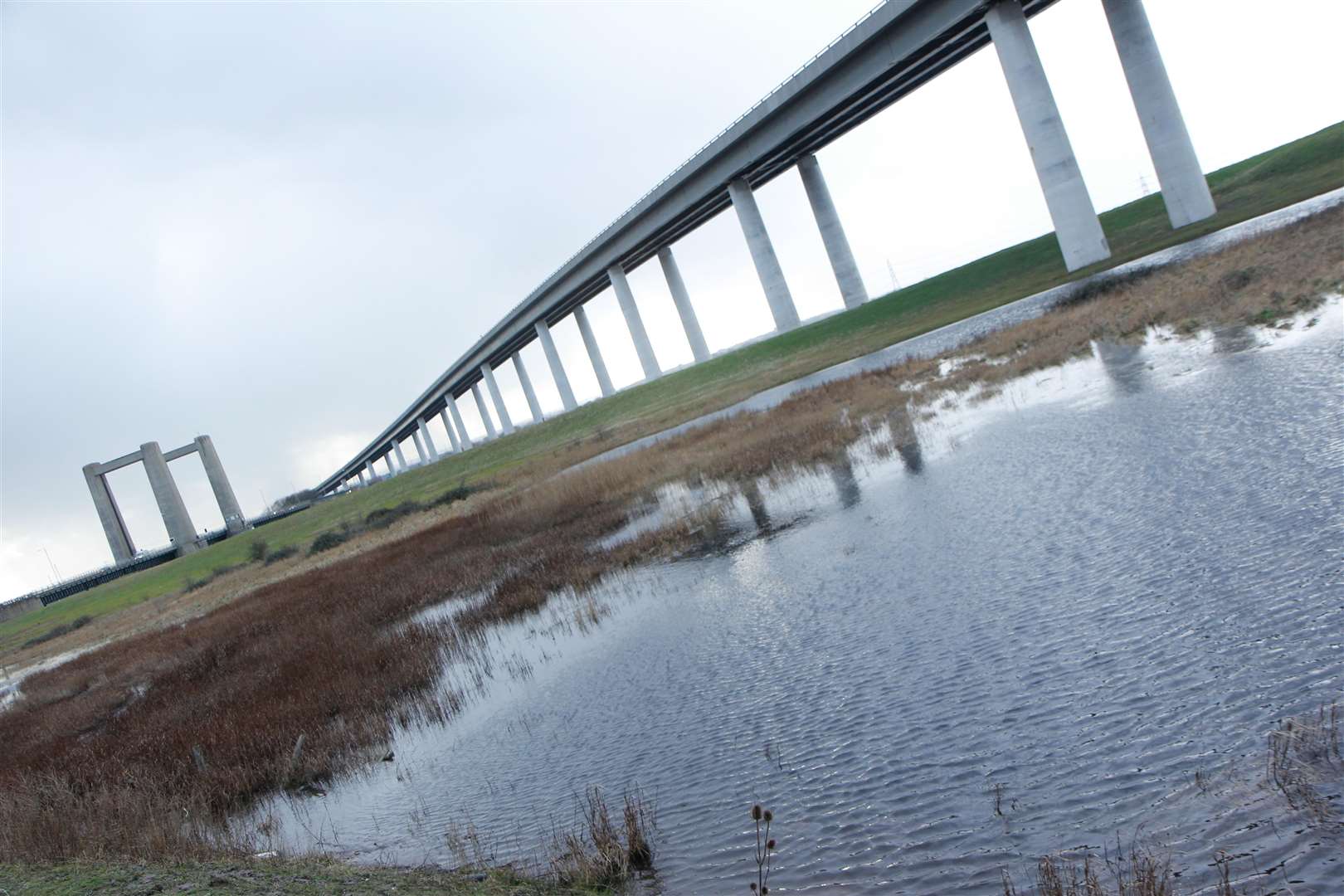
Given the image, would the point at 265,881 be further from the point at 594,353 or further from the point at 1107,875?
the point at 594,353

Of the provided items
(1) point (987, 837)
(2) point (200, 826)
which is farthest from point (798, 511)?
(1) point (987, 837)

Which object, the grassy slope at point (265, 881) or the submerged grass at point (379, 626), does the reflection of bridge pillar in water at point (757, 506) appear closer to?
the submerged grass at point (379, 626)

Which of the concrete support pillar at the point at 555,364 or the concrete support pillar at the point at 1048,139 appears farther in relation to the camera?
the concrete support pillar at the point at 555,364

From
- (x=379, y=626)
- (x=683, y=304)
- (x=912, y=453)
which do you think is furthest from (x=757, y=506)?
(x=683, y=304)

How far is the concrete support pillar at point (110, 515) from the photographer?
108875mm

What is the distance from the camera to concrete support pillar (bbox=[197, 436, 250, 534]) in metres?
109

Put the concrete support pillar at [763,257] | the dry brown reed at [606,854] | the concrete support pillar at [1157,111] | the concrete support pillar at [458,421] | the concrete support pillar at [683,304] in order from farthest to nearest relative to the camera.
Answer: the concrete support pillar at [458,421], the concrete support pillar at [683,304], the concrete support pillar at [763,257], the concrete support pillar at [1157,111], the dry brown reed at [606,854]

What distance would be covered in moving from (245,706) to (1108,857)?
42.4 ft

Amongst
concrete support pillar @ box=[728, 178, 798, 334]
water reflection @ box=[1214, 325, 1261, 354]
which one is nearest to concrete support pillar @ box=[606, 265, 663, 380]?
concrete support pillar @ box=[728, 178, 798, 334]

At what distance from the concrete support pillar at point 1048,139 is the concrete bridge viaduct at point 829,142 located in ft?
0.16

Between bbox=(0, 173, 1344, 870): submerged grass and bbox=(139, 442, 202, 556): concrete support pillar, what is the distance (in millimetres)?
77469

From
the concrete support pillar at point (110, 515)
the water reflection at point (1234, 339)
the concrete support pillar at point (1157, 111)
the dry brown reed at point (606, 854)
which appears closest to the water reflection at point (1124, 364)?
the water reflection at point (1234, 339)

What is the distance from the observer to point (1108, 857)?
13.1 ft

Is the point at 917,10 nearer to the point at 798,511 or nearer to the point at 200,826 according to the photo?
the point at 798,511
